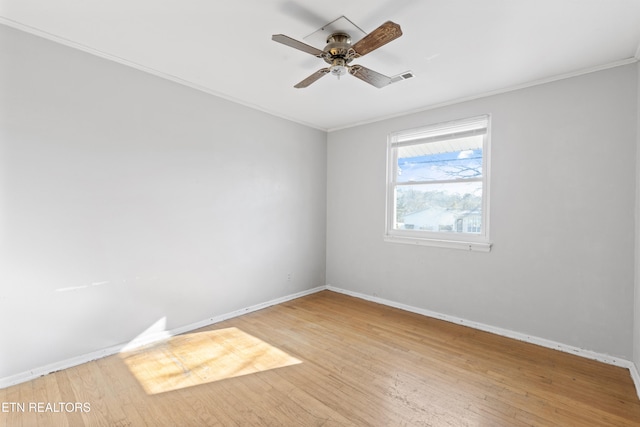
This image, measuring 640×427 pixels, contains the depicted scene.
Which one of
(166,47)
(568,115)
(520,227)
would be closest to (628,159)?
(568,115)

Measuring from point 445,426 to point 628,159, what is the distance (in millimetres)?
2635

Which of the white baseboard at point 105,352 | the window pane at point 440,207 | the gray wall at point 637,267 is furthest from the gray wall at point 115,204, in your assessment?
the gray wall at point 637,267

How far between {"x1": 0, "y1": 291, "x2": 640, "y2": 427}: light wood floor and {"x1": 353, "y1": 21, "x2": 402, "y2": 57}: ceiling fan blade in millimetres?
2357

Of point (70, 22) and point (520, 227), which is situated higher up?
point (70, 22)

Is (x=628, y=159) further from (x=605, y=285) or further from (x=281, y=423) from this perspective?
(x=281, y=423)

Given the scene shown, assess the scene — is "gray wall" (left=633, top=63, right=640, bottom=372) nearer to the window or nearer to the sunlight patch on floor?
the window

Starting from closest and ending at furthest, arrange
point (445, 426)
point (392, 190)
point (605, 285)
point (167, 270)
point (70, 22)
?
point (445, 426)
point (70, 22)
point (605, 285)
point (167, 270)
point (392, 190)

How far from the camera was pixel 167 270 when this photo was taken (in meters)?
2.96

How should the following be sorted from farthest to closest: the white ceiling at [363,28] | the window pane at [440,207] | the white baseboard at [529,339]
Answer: the window pane at [440,207] < the white baseboard at [529,339] < the white ceiling at [363,28]

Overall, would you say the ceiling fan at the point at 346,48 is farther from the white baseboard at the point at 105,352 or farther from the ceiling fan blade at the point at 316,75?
the white baseboard at the point at 105,352

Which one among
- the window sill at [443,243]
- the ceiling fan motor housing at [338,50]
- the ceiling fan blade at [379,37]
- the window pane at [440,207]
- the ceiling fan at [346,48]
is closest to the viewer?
the ceiling fan blade at [379,37]

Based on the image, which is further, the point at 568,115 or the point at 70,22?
the point at 568,115

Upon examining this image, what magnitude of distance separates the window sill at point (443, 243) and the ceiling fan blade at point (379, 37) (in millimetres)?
2396

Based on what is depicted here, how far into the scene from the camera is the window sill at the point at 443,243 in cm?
323
